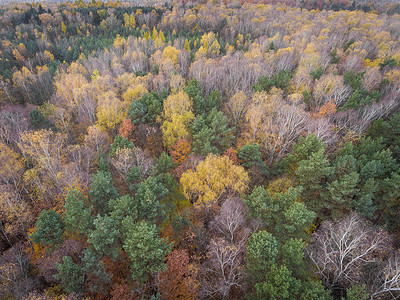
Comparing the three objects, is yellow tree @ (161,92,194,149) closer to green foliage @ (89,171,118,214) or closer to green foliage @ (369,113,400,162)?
green foliage @ (89,171,118,214)

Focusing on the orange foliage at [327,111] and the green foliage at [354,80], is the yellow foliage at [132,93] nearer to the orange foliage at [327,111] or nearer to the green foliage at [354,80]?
the orange foliage at [327,111]

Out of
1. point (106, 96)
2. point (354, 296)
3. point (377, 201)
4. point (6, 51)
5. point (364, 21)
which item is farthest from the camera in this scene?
point (364, 21)

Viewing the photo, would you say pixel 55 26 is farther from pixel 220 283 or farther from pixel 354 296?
pixel 354 296

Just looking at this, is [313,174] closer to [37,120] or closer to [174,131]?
[174,131]

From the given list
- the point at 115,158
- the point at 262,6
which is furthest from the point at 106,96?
the point at 262,6

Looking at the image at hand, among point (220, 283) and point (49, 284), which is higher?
point (220, 283)

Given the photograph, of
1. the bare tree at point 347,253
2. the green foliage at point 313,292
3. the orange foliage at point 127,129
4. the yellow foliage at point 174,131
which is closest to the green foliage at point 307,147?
the bare tree at point 347,253
